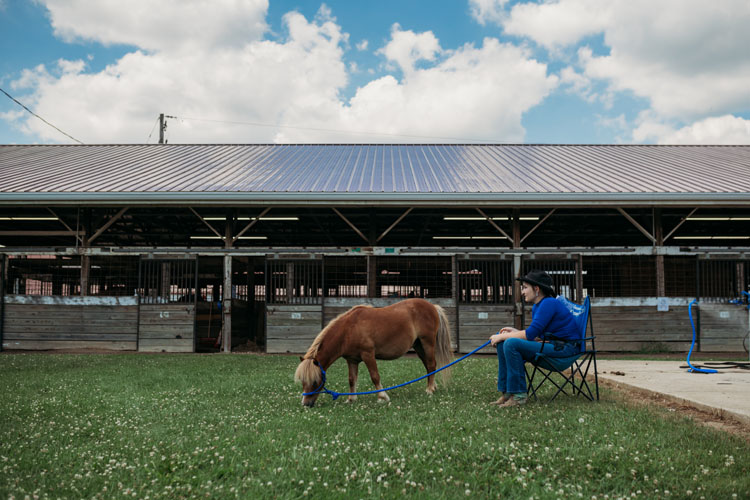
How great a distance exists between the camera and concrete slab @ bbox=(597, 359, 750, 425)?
17.1 feet

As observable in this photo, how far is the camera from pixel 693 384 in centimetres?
681

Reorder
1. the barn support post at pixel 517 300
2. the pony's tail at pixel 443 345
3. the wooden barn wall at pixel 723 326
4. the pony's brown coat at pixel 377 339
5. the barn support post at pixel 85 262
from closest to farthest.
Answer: the pony's brown coat at pixel 377 339
the pony's tail at pixel 443 345
the wooden barn wall at pixel 723 326
the barn support post at pixel 517 300
the barn support post at pixel 85 262

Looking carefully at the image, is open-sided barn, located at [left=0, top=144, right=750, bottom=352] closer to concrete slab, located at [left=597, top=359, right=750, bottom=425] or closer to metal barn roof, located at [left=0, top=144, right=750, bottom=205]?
metal barn roof, located at [left=0, top=144, right=750, bottom=205]

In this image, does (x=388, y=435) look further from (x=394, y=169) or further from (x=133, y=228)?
(x=133, y=228)

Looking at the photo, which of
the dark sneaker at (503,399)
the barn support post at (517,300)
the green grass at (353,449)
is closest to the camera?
the green grass at (353,449)

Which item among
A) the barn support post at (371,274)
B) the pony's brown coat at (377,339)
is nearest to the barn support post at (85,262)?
the barn support post at (371,274)

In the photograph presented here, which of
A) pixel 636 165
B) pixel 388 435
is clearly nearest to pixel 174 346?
pixel 388 435

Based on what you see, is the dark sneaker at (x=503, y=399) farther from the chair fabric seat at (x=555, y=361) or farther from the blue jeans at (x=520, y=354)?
the chair fabric seat at (x=555, y=361)

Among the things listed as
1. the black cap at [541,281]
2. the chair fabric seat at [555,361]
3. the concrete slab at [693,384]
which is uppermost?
the black cap at [541,281]

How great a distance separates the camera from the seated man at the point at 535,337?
569 cm

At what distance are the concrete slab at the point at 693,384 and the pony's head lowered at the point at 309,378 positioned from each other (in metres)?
3.96

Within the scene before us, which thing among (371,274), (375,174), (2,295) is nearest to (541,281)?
(371,274)

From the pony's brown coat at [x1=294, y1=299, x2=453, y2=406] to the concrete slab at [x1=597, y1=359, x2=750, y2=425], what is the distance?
8.46 feet

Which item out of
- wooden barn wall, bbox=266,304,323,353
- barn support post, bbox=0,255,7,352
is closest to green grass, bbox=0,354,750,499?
wooden barn wall, bbox=266,304,323,353
